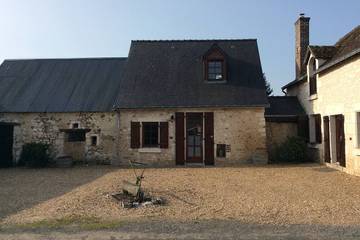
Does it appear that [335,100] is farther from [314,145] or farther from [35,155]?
[35,155]

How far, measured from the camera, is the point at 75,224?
21.3 feet

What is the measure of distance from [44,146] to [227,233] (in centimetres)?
1218

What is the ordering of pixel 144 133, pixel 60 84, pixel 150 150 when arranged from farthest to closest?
pixel 60 84 < pixel 144 133 < pixel 150 150

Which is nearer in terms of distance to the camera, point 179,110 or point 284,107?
point 179,110

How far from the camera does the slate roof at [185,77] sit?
16156mm

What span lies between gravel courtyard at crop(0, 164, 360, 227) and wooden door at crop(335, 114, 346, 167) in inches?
27.5

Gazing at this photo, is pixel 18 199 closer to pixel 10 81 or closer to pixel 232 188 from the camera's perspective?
pixel 232 188

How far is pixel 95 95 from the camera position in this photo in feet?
58.4

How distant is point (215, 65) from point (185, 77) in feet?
4.87

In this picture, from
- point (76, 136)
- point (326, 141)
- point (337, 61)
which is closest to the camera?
point (337, 61)

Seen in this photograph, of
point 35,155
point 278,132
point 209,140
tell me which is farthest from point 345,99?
point 35,155

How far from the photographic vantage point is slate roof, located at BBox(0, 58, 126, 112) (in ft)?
56.6

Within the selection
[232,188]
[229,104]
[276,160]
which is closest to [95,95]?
[229,104]

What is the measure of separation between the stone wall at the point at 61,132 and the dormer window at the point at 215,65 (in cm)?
465
